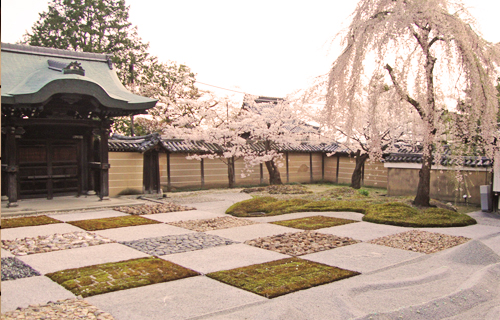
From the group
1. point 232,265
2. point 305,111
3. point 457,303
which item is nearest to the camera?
point 457,303

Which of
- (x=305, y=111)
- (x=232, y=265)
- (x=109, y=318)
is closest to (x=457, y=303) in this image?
(x=232, y=265)

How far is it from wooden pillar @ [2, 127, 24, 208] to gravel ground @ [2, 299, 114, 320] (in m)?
8.01

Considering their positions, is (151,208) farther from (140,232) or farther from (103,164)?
(140,232)

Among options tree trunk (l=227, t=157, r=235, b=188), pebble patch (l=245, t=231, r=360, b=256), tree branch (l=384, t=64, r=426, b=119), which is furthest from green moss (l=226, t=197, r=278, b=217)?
tree trunk (l=227, t=157, r=235, b=188)

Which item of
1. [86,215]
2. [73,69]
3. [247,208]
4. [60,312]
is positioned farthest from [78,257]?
[73,69]

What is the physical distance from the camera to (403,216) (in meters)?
9.72

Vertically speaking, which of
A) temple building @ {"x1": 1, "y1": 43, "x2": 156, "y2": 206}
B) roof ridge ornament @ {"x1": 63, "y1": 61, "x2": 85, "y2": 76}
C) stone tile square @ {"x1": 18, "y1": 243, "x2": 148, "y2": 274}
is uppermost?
roof ridge ornament @ {"x1": 63, "y1": 61, "x2": 85, "y2": 76}

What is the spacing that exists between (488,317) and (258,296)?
2.35m

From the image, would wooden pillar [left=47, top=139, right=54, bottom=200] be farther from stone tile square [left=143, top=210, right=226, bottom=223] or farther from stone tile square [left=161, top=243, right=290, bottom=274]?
stone tile square [left=161, top=243, right=290, bottom=274]

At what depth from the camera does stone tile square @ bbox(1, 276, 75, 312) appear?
437 cm

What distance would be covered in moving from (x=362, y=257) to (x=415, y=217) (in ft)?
13.3

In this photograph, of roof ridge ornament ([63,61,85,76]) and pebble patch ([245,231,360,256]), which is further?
roof ridge ornament ([63,61,85,76])

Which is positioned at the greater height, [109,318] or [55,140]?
[55,140]

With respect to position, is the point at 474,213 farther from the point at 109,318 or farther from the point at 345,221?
the point at 109,318
